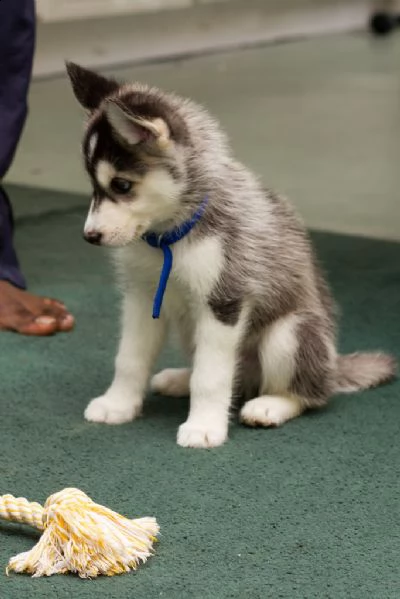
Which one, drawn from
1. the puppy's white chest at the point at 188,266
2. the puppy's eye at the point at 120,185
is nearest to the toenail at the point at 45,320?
the puppy's white chest at the point at 188,266

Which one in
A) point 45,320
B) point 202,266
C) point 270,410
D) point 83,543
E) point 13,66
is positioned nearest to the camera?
point 83,543

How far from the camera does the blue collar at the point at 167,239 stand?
7.51 feet

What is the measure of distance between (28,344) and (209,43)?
7255 millimetres

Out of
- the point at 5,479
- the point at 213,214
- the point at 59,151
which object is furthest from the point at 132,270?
the point at 59,151

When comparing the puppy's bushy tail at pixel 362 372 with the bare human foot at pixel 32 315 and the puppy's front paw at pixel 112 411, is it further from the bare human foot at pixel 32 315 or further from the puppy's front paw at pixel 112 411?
the bare human foot at pixel 32 315

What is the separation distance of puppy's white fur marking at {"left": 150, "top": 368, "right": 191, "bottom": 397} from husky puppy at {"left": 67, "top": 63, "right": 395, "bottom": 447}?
15 centimetres

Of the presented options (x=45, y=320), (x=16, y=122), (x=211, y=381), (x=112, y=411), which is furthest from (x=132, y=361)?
(x=16, y=122)

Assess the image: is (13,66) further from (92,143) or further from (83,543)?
(83,543)

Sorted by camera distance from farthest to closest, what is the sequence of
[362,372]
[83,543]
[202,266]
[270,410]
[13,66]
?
[13,66], [362,372], [270,410], [202,266], [83,543]

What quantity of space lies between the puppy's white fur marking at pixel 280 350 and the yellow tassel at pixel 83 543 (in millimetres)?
701

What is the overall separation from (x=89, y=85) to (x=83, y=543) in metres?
0.99

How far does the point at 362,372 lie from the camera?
2.67 metres

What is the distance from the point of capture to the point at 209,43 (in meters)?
9.84

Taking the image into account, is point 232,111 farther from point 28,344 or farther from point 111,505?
point 111,505
